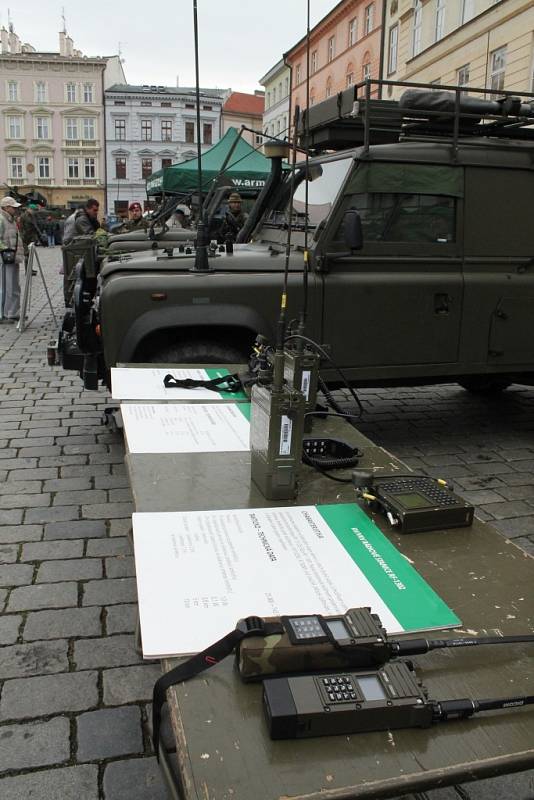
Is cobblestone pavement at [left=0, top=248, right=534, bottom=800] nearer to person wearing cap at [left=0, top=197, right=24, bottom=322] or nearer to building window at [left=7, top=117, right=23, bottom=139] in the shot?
person wearing cap at [left=0, top=197, right=24, bottom=322]

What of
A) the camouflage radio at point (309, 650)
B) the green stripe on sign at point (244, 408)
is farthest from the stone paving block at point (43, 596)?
the camouflage radio at point (309, 650)

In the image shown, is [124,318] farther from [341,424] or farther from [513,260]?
[513,260]

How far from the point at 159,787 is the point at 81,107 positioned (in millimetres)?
74531

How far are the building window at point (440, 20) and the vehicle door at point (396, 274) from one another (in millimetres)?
22648

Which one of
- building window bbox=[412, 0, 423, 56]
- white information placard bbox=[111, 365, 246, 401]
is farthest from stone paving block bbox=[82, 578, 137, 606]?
building window bbox=[412, 0, 423, 56]

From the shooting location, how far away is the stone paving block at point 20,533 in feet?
11.7

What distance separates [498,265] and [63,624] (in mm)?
3762

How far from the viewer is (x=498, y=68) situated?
66.6ft

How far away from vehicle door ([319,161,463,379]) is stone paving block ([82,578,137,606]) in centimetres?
216

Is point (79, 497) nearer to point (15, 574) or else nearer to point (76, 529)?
point (76, 529)

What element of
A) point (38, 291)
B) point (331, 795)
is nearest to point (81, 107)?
point (38, 291)

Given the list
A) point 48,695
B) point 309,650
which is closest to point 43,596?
point 48,695

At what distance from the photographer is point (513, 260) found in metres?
5.03

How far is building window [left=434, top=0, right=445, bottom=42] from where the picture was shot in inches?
949
